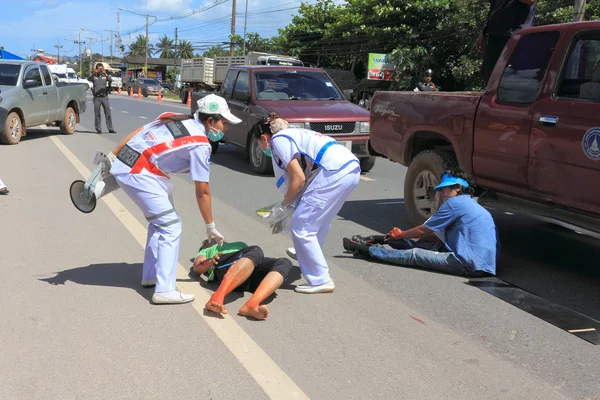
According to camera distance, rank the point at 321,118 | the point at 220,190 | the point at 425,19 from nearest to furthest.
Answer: the point at 220,190
the point at 321,118
the point at 425,19

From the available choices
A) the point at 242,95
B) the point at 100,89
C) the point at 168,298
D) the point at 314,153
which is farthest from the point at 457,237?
the point at 100,89

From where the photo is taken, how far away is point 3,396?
118 inches

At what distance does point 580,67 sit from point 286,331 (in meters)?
3.42

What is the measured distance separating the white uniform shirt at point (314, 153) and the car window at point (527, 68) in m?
1.98

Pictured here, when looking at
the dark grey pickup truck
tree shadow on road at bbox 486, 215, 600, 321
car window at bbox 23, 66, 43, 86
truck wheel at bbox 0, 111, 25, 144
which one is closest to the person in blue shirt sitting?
tree shadow on road at bbox 486, 215, 600, 321

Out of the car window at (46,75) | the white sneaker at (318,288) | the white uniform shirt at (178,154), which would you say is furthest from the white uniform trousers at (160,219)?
the car window at (46,75)

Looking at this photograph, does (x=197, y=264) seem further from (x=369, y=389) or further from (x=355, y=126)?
(x=355, y=126)

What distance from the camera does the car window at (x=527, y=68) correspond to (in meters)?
5.34

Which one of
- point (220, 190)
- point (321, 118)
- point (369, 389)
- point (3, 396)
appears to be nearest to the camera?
point (3, 396)

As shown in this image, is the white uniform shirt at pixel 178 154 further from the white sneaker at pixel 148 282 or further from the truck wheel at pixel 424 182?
the truck wheel at pixel 424 182

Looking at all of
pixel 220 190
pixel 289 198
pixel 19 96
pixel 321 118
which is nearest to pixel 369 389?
pixel 289 198

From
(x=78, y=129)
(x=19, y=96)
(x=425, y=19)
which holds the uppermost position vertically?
(x=425, y=19)

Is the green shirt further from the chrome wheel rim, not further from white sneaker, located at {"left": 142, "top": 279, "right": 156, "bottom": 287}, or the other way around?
the chrome wheel rim

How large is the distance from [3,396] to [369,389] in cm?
189
